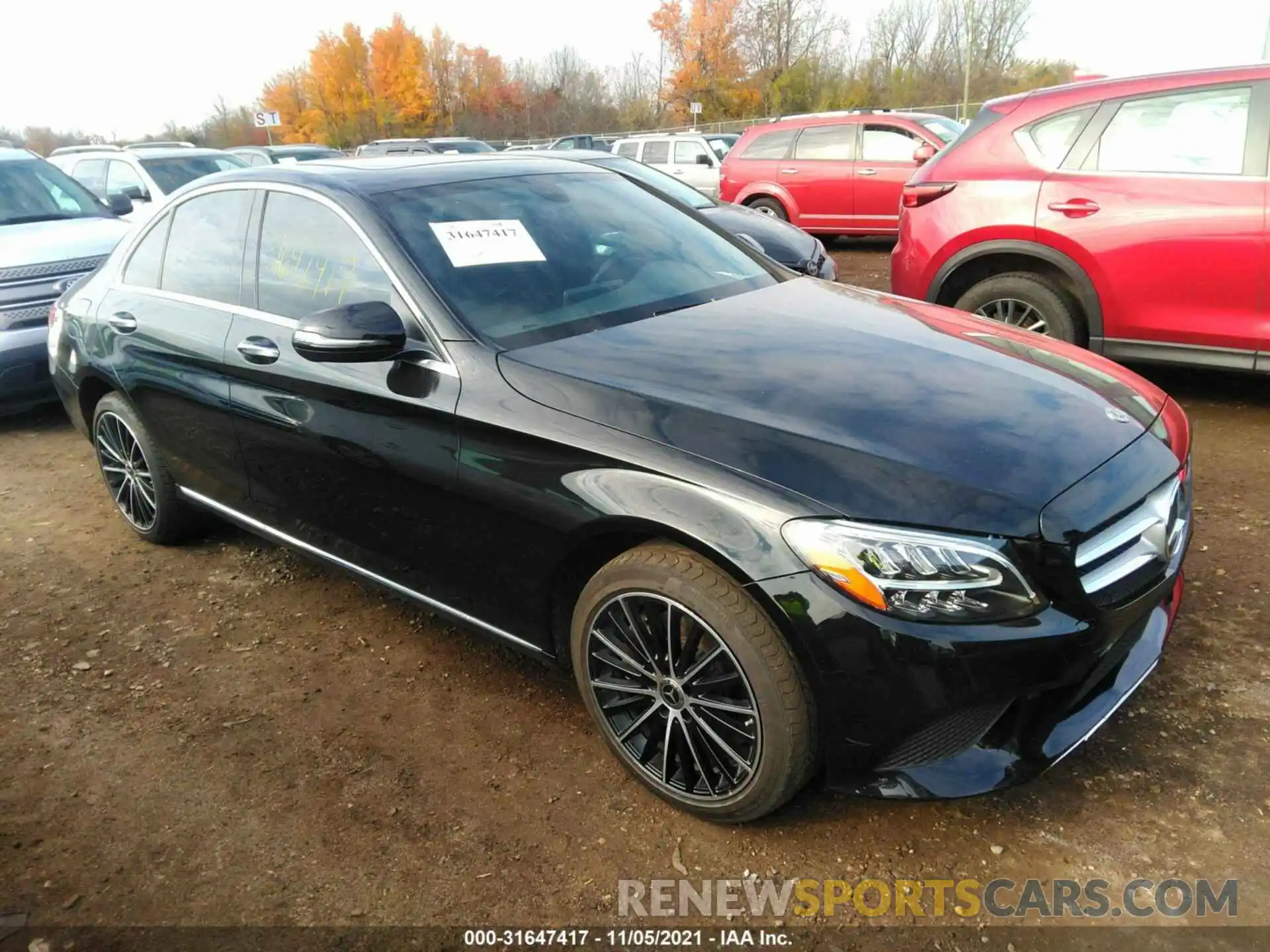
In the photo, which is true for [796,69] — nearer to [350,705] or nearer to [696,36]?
[696,36]

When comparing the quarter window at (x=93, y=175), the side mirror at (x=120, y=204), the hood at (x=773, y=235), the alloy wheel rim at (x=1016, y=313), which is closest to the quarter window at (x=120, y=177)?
the quarter window at (x=93, y=175)

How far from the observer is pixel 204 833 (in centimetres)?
254

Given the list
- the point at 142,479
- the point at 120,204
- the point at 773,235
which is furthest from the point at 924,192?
the point at 120,204

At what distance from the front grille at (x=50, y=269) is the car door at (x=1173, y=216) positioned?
19.3 feet

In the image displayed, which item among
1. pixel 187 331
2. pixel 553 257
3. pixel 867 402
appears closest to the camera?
pixel 867 402

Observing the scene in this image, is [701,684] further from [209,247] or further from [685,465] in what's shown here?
[209,247]

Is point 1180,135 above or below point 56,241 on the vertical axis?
above

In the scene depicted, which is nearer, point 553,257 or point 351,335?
point 351,335

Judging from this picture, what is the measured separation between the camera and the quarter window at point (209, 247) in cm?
348

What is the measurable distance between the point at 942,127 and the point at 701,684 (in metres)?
12.0

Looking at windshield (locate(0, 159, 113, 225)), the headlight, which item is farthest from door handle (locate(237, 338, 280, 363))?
windshield (locate(0, 159, 113, 225))

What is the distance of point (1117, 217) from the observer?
488cm

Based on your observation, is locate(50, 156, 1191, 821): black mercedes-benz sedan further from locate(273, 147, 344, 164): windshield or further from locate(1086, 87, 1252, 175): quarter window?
locate(273, 147, 344, 164): windshield

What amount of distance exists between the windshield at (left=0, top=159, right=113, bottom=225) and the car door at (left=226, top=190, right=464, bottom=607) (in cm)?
499
